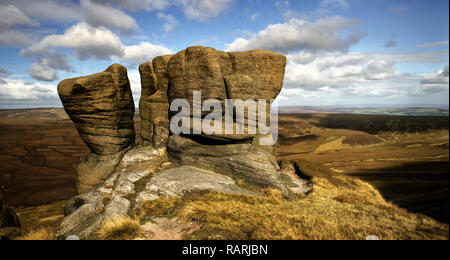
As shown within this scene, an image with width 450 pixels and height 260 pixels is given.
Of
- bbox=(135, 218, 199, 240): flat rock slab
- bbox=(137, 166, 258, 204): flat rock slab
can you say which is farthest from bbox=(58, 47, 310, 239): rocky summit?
bbox=(135, 218, 199, 240): flat rock slab

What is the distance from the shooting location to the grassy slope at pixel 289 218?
26.4 ft

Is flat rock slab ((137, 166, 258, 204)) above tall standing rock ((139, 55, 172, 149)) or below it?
below

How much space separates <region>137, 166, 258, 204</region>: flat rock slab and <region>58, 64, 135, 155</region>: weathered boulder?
677 centimetres

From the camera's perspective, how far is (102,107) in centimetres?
1688

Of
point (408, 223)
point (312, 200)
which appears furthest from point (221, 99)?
point (408, 223)

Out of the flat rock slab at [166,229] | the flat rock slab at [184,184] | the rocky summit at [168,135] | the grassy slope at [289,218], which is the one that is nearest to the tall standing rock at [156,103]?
the rocky summit at [168,135]

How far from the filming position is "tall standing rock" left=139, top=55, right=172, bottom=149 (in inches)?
719

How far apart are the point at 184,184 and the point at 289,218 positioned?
268 inches

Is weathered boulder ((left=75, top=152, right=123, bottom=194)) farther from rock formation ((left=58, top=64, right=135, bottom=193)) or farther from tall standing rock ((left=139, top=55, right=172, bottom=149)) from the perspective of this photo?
tall standing rock ((left=139, top=55, right=172, bottom=149))

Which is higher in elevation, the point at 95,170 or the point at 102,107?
the point at 102,107

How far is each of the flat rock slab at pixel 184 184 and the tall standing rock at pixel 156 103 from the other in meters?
4.65

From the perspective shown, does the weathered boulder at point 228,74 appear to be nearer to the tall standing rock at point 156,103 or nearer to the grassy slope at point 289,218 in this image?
the tall standing rock at point 156,103

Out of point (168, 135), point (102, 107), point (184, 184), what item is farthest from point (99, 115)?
point (184, 184)

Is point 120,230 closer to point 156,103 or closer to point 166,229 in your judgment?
point 166,229
